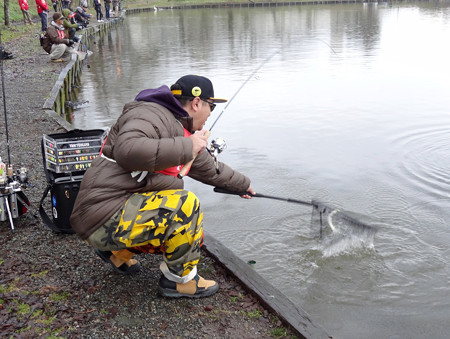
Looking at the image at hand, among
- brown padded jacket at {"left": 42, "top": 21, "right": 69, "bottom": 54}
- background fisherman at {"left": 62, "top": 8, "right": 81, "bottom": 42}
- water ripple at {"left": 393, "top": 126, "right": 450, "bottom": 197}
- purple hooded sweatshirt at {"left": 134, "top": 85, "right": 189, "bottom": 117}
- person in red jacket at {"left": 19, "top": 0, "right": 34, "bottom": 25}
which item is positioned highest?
person in red jacket at {"left": 19, "top": 0, "right": 34, "bottom": 25}

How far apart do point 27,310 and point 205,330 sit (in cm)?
118

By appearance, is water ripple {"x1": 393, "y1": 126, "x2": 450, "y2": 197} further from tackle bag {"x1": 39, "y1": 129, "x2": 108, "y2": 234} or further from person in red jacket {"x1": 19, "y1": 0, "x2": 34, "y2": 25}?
person in red jacket {"x1": 19, "y1": 0, "x2": 34, "y2": 25}

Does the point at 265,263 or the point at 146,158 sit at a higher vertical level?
the point at 146,158

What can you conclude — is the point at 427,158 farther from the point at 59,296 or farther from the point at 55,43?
the point at 55,43

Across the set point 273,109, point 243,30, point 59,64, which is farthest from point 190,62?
point 243,30

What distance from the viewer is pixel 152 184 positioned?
3.29 m

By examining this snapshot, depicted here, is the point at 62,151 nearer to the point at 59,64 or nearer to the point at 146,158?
the point at 146,158

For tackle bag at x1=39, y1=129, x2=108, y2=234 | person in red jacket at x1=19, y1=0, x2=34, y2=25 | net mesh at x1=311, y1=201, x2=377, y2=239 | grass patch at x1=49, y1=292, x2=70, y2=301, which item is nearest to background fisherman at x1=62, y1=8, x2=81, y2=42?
person in red jacket at x1=19, y1=0, x2=34, y2=25

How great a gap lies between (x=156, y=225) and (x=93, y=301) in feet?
2.77

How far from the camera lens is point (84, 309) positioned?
3.53 metres

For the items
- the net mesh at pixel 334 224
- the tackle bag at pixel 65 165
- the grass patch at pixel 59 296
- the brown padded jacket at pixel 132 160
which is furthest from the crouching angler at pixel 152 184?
the net mesh at pixel 334 224

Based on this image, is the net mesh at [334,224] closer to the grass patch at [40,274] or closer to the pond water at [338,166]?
the pond water at [338,166]

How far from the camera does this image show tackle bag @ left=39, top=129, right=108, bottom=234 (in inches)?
174

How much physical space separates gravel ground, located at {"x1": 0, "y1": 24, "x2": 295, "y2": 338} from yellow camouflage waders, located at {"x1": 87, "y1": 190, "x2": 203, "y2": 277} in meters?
0.46
